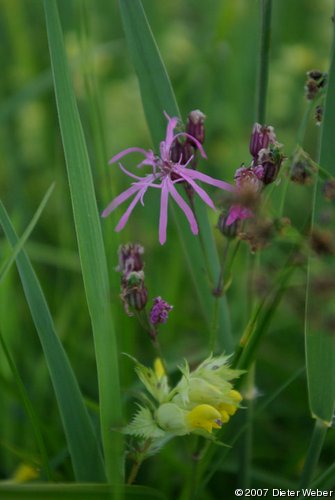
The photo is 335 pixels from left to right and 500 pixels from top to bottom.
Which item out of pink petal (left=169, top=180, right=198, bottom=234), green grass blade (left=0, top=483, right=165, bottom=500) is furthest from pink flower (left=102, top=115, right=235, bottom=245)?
green grass blade (left=0, top=483, right=165, bottom=500)

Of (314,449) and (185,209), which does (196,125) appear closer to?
(185,209)

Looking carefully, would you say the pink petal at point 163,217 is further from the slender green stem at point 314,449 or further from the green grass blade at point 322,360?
the slender green stem at point 314,449

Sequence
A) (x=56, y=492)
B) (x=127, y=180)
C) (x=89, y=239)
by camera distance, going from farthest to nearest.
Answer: (x=127, y=180), (x=89, y=239), (x=56, y=492)

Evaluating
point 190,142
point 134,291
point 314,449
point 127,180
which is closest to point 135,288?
point 134,291

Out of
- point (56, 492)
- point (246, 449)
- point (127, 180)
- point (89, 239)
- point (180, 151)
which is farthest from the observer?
point (127, 180)

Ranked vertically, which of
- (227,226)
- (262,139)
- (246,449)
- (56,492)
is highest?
(262,139)

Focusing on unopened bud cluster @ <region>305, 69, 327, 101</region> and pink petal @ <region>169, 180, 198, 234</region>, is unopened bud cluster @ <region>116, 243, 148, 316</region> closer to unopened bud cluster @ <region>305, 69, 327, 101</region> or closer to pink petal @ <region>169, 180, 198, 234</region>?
pink petal @ <region>169, 180, 198, 234</region>
